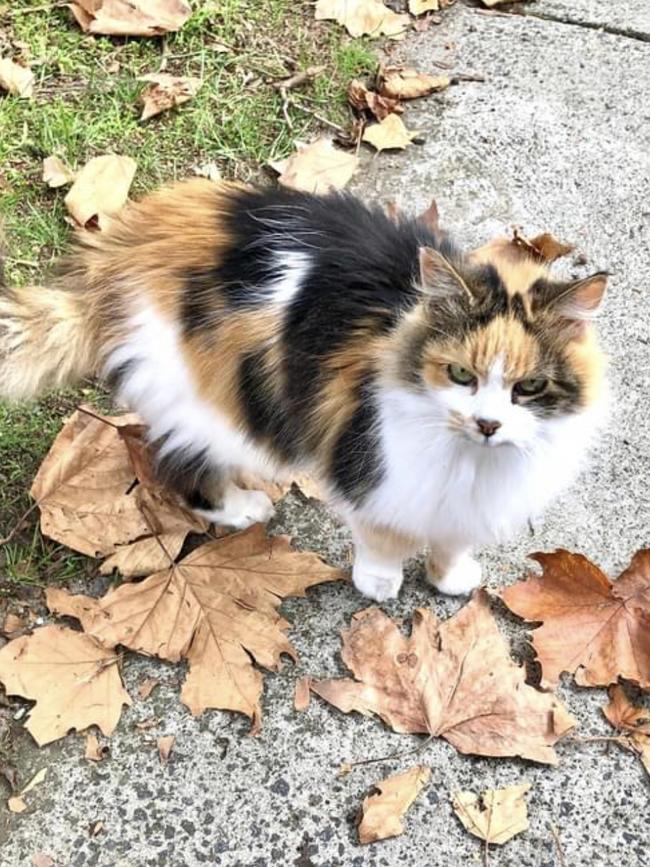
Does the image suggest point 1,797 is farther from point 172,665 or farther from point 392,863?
point 392,863

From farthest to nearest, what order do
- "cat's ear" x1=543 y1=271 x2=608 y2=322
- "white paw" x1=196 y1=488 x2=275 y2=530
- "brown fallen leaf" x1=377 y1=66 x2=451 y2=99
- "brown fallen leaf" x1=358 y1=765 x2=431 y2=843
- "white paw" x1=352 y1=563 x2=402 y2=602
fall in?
"brown fallen leaf" x1=377 y1=66 x2=451 y2=99
"white paw" x1=196 y1=488 x2=275 y2=530
"white paw" x1=352 y1=563 x2=402 y2=602
"brown fallen leaf" x1=358 y1=765 x2=431 y2=843
"cat's ear" x1=543 y1=271 x2=608 y2=322

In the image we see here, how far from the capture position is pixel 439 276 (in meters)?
Result: 1.82

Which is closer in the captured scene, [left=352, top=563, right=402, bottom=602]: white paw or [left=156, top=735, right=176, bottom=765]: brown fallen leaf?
[left=156, top=735, right=176, bottom=765]: brown fallen leaf

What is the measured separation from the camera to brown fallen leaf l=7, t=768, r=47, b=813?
2.09 m

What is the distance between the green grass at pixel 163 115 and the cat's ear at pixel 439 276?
164 cm

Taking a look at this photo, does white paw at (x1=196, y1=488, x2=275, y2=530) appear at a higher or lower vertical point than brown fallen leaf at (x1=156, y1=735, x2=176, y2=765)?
higher

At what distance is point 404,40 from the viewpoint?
3777 millimetres

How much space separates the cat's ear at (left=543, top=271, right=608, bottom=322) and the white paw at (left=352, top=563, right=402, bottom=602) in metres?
0.85

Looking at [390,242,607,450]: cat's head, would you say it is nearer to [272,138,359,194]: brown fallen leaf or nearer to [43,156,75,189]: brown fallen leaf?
[272,138,359,194]: brown fallen leaf

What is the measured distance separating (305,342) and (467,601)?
2.67ft

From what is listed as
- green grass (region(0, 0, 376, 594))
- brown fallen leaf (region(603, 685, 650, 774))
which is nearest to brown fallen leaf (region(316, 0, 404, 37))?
green grass (region(0, 0, 376, 594))

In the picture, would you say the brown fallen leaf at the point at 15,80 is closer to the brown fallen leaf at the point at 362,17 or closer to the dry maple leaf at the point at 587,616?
the brown fallen leaf at the point at 362,17

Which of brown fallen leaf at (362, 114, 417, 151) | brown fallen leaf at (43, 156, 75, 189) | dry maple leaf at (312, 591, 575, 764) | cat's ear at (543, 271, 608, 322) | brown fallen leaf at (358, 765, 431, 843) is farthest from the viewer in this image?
brown fallen leaf at (362, 114, 417, 151)

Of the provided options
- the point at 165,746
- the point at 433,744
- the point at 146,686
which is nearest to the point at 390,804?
the point at 433,744
